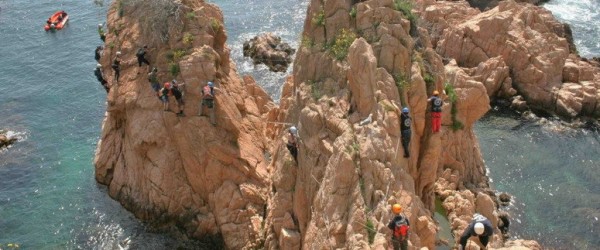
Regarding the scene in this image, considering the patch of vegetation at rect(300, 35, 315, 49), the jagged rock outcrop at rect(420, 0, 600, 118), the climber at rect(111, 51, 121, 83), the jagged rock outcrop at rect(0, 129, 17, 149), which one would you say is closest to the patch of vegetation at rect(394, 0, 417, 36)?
the patch of vegetation at rect(300, 35, 315, 49)

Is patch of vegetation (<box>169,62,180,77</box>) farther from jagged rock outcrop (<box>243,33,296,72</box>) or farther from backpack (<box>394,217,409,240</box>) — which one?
jagged rock outcrop (<box>243,33,296,72</box>)

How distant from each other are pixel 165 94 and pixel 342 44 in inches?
361

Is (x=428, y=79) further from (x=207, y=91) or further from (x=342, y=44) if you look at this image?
(x=207, y=91)

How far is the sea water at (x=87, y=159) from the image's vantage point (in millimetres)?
32000

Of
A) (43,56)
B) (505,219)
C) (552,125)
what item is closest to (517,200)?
(505,219)

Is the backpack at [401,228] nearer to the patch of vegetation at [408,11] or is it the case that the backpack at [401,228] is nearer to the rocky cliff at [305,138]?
the rocky cliff at [305,138]

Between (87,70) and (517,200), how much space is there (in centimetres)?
3344

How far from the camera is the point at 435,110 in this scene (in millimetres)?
24062

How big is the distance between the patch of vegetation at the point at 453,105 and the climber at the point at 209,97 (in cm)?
1076

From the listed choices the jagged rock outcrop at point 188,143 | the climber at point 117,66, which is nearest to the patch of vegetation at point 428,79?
the jagged rock outcrop at point 188,143

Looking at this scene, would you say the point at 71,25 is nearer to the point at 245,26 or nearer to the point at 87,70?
the point at 87,70

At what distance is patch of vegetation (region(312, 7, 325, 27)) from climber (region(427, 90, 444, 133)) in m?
6.05

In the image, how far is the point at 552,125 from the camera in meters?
42.1

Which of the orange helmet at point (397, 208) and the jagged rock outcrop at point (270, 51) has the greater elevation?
the orange helmet at point (397, 208)
